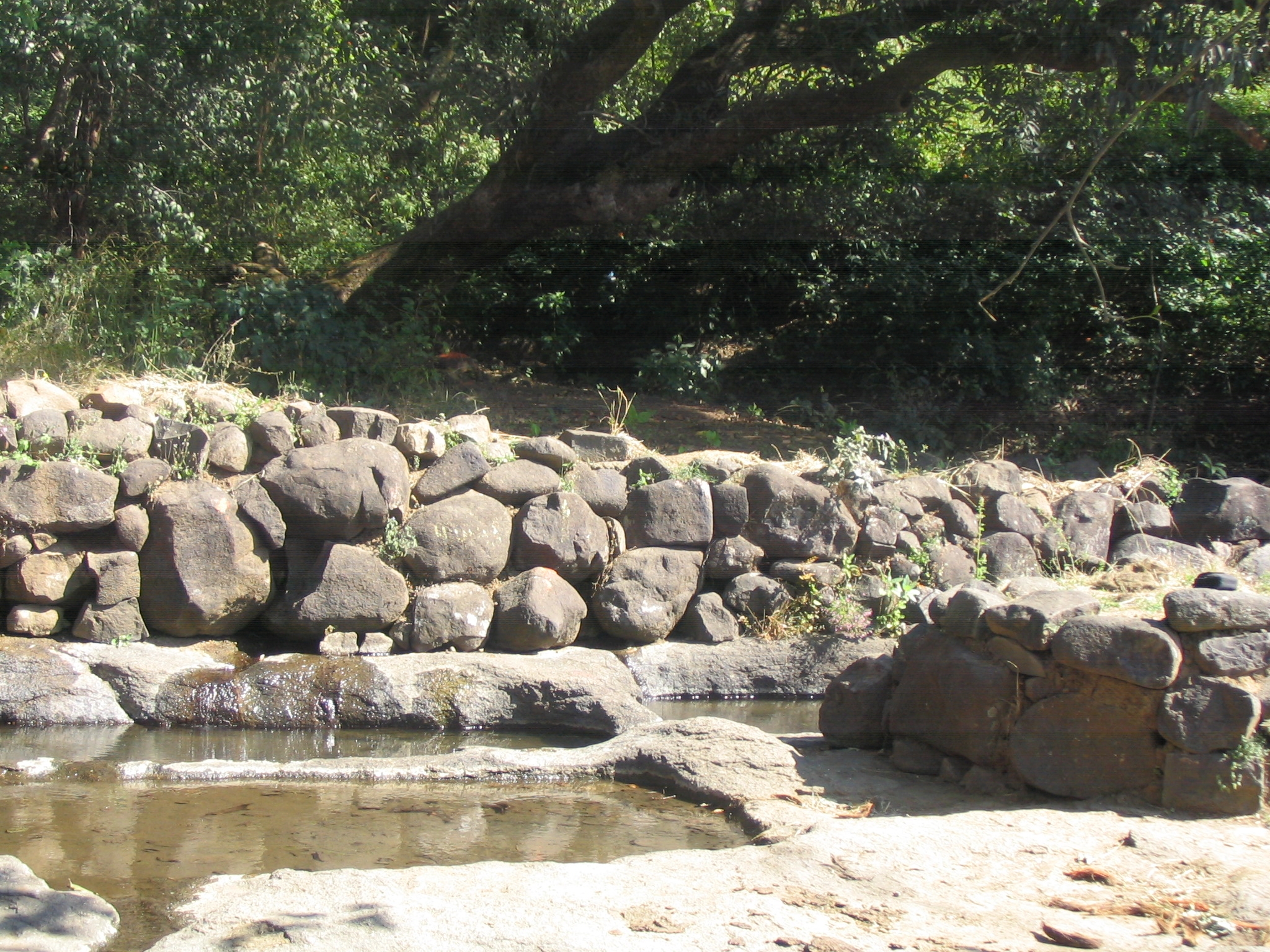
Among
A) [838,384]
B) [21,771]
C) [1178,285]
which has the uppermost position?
[1178,285]

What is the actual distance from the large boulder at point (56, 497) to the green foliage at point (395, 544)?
157 centimetres

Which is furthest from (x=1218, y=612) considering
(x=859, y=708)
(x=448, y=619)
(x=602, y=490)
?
(x=448, y=619)

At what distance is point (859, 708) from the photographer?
543 cm

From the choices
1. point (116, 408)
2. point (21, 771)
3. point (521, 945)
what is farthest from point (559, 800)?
point (116, 408)

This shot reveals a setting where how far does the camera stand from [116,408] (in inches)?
278

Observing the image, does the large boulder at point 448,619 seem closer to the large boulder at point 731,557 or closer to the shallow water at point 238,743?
the shallow water at point 238,743

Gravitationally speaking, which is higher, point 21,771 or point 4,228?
point 4,228

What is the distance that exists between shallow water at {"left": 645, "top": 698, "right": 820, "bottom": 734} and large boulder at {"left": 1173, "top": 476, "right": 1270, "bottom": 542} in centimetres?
306

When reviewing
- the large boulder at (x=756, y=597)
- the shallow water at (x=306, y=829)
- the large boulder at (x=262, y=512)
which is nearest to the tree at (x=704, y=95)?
the large boulder at (x=262, y=512)

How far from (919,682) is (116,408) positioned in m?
5.07

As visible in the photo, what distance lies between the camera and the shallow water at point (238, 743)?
5348 mm

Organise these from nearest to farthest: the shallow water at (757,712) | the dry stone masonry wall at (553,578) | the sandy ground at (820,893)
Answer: the sandy ground at (820,893), the dry stone masonry wall at (553,578), the shallow water at (757,712)

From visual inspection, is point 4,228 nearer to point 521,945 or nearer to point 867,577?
point 867,577

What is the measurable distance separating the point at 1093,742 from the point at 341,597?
4.18m
